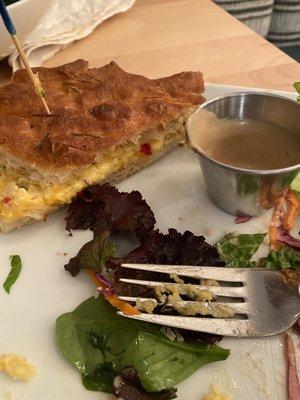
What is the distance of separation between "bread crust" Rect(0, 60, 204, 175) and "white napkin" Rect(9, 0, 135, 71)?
672 mm

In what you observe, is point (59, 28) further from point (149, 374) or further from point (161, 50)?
point (149, 374)

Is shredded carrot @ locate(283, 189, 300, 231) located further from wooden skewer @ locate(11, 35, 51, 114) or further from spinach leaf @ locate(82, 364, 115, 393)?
wooden skewer @ locate(11, 35, 51, 114)

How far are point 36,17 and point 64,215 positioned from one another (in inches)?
59.2

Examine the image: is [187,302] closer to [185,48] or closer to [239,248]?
[239,248]

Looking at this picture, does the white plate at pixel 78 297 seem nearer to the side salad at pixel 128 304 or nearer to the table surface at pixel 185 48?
the side salad at pixel 128 304

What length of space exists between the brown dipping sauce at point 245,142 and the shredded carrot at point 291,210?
0.21m

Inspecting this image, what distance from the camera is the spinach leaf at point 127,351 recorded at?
2008mm

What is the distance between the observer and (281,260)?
2391 millimetres

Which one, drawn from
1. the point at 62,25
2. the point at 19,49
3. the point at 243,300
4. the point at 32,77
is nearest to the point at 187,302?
the point at 243,300

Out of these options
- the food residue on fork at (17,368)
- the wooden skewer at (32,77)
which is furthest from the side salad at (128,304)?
the wooden skewer at (32,77)

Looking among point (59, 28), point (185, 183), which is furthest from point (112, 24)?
point (185, 183)

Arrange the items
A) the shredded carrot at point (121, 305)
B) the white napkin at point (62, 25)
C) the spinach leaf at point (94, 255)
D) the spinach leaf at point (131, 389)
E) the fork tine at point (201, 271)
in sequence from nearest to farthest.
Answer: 1. the spinach leaf at point (131, 389)
2. the shredded carrot at point (121, 305)
3. the fork tine at point (201, 271)
4. the spinach leaf at point (94, 255)
5. the white napkin at point (62, 25)

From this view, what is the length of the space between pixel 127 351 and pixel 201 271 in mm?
468

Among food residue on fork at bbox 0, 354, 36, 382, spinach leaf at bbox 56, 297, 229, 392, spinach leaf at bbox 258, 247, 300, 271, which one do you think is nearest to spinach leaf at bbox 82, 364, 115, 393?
spinach leaf at bbox 56, 297, 229, 392
